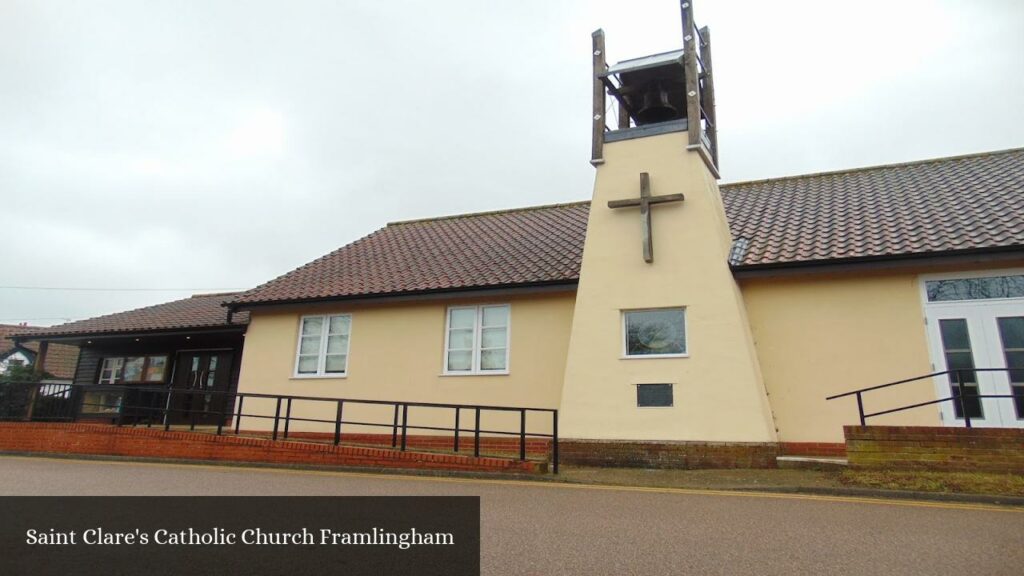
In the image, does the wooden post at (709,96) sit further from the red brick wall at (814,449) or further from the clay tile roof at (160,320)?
the clay tile roof at (160,320)

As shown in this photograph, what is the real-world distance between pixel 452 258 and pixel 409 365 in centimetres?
331

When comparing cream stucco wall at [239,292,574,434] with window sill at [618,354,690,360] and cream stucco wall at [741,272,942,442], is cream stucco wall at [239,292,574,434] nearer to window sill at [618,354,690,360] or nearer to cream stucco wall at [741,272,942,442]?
window sill at [618,354,690,360]

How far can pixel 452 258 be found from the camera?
16.5 meters

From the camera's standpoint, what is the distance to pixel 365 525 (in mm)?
6281

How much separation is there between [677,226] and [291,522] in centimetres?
827

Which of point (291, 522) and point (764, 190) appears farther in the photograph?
point (764, 190)

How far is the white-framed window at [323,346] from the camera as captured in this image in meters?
15.2

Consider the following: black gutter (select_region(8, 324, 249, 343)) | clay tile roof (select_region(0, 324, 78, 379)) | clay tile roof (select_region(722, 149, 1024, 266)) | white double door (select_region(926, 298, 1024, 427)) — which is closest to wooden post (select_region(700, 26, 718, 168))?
clay tile roof (select_region(722, 149, 1024, 266))

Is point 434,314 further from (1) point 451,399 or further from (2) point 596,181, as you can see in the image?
(2) point 596,181

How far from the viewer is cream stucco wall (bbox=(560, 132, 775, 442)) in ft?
35.0

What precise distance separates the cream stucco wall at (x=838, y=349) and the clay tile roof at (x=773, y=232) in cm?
71

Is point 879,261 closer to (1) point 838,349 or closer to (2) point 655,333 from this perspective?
(1) point 838,349

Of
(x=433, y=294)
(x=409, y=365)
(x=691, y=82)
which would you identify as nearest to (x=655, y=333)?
(x=691, y=82)

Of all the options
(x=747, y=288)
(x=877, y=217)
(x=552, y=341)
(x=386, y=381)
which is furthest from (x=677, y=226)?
(x=386, y=381)
